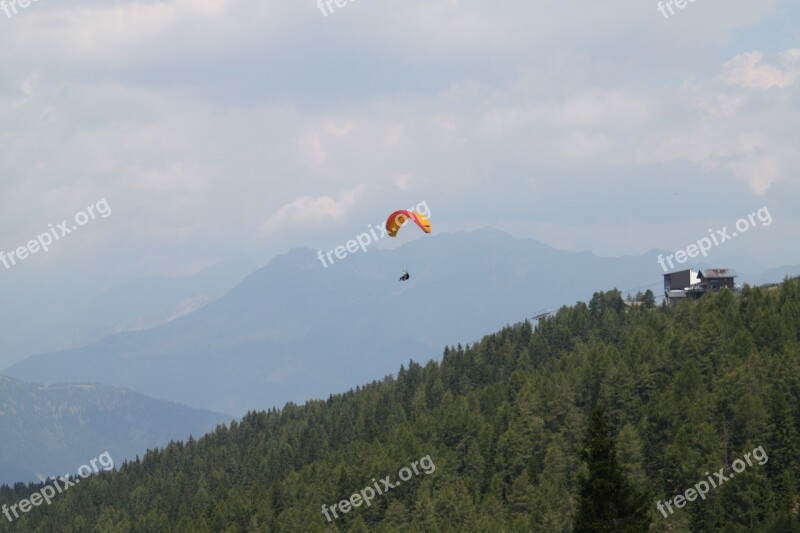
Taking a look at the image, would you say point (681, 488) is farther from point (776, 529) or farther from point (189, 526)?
point (189, 526)

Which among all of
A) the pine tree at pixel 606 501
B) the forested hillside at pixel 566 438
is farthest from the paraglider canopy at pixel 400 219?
the pine tree at pixel 606 501

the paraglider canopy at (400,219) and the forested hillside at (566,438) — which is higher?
the paraglider canopy at (400,219)

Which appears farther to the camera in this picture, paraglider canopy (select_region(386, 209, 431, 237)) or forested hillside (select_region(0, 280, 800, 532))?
forested hillside (select_region(0, 280, 800, 532))

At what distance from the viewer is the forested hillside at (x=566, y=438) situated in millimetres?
102500

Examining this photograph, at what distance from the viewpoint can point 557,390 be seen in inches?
5591

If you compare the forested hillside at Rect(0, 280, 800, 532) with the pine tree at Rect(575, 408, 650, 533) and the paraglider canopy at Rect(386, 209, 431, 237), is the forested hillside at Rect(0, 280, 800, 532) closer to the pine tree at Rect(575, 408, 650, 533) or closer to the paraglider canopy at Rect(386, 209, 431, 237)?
the paraglider canopy at Rect(386, 209, 431, 237)

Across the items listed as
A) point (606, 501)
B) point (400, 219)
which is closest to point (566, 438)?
point (400, 219)

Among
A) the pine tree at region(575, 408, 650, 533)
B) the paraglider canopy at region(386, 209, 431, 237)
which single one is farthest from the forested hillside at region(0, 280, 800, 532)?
the pine tree at region(575, 408, 650, 533)

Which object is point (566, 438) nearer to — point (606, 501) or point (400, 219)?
point (400, 219)

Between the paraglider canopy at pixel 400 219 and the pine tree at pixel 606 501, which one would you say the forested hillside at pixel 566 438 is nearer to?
the paraglider canopy at pixel 400 219

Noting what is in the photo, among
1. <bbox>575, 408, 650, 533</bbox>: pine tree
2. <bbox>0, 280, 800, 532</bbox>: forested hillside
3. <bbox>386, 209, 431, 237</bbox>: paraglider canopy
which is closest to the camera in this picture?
<bbox>575, 408, 650, 533</bbox>: pine tree

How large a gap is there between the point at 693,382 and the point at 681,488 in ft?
72.6

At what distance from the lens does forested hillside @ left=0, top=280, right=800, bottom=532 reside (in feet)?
336

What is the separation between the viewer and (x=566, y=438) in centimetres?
13050
